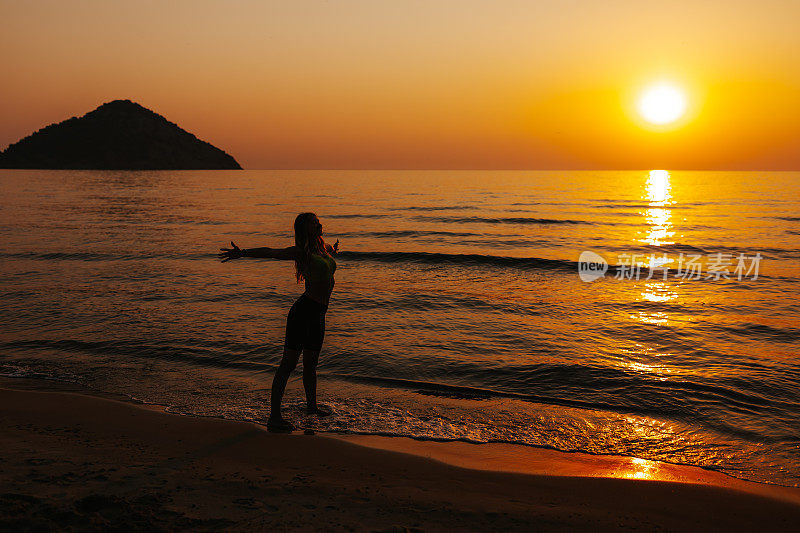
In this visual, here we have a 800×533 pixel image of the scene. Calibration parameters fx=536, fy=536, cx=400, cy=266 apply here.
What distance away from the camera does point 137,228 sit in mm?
30781

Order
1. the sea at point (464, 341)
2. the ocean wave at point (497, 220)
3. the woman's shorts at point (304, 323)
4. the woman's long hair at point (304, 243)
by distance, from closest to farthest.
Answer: the woman's long hair at point (304, 243)
the woman's shorts at point (304, 323)
the sea at point (464, 341)
the ocean wave at point (497, 220)

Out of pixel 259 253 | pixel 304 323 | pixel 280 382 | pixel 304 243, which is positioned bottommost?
pixel 280 382

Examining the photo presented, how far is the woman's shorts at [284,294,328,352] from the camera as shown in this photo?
6035 millimetres

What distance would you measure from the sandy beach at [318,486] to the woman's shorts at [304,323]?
1049 mm

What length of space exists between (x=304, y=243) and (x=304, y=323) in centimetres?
92

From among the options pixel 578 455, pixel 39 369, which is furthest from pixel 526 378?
pixel 39 369

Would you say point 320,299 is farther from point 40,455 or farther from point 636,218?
point 636,218

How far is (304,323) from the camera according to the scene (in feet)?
19.9

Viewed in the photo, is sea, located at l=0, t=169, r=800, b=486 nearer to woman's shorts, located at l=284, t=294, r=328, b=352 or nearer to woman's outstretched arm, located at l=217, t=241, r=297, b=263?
woman's shorts, located at l=284, t=294, r=328, b=352

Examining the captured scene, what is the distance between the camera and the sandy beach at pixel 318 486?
3.92 metres

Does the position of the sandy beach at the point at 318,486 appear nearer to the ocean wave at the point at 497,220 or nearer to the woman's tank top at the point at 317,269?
the woman's tank top at the point at 317,269

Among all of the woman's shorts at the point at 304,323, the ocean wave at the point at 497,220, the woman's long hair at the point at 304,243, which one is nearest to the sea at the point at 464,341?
the woman's shorts at the point at 304,323

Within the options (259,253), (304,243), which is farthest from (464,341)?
(259,253)

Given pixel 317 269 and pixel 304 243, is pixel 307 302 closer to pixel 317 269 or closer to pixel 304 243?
pixel 317 269
